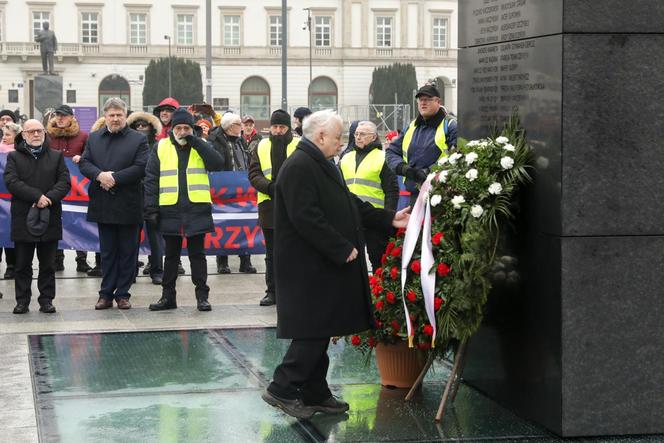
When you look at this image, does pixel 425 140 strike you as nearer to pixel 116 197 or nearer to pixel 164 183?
pixel 164 183

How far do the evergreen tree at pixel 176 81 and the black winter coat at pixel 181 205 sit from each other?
222ft

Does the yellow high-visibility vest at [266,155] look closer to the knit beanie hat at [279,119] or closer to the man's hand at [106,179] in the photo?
the knit beanie hat at [279,119]

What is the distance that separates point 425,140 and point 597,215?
3.62m

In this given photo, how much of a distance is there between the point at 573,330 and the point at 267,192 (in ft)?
16.4

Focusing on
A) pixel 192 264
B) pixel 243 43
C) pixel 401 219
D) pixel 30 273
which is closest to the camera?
pixel 401 219

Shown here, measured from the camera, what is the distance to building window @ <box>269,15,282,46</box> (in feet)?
291

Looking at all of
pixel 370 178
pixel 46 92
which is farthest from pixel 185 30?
pixel 370 178

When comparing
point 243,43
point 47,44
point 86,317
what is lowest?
point 86,317

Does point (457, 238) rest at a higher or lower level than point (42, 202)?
higher

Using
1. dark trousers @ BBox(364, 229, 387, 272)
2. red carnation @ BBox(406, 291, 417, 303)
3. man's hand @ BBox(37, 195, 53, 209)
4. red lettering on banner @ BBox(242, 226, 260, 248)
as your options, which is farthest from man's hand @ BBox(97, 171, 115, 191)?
red carnation @ BBox(406, 291, 417, 303)

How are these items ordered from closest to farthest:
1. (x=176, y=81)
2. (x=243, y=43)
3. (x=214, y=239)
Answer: (x=214, y=239) < (x=176, y=81) < (x=243, y=43)

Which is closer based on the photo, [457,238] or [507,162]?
[507,162]

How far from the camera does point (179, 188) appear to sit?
10508 mm

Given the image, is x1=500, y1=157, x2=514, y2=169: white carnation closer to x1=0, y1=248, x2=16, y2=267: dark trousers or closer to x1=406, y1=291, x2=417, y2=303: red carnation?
x1=406, y1=291, x2=417, y2=303: red carnation
